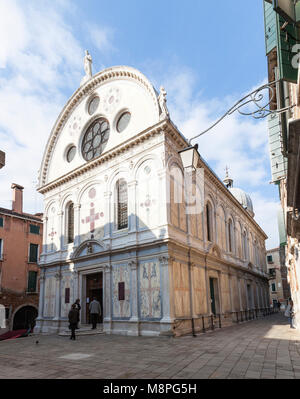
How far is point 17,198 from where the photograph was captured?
2969 centimetres

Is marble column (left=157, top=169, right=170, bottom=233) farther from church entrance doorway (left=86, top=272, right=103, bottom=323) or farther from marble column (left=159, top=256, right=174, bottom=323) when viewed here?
church entrance doorway (left=86, top=272, right=103, bottom=323)

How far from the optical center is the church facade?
1516 cm

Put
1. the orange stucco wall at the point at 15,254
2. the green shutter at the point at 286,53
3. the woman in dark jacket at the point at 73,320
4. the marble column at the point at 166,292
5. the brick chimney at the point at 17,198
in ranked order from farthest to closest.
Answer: the brick chimney at the point at 17,198
the orange stucco wall at the point at 15,254
the woman in dark jacket at the point at 73,320
the marble column at the point at 166,292
the green shutter at the point at 286,53

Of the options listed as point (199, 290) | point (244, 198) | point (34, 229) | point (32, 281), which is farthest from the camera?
point (244, 198)

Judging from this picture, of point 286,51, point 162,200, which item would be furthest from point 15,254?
point 286,51

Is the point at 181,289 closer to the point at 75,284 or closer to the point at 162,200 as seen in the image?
the point at 162,200

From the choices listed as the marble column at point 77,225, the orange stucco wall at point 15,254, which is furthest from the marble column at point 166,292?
the orange stucco wall at point 15,254

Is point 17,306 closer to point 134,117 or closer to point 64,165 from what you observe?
point 64,165

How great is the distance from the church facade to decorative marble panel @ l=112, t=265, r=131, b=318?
0.16 feet

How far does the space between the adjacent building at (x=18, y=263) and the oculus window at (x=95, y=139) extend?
37.9 feet

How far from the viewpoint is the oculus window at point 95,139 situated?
65.6 feet

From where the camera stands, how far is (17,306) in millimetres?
27266

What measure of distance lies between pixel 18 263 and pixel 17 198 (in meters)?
5.77

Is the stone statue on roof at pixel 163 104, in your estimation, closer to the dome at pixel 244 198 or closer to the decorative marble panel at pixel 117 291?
the decorative marble panel at pixel 117 291
